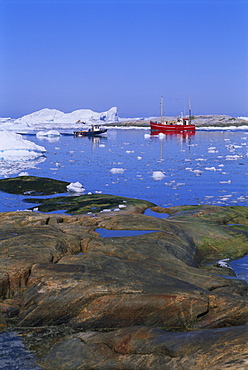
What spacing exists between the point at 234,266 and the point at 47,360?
4522 mm

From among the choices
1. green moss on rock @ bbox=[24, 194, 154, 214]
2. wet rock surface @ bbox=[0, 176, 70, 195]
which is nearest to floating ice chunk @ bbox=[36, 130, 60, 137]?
wet rock surface @ bbox=[0, 176, 70, 195]

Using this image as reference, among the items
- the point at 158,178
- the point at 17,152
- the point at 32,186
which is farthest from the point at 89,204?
→ the point at 17,152

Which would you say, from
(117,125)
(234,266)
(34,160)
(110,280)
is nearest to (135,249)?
(110,280)

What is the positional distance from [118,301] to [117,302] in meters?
0.02

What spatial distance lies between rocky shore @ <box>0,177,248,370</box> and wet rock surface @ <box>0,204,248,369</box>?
1cm

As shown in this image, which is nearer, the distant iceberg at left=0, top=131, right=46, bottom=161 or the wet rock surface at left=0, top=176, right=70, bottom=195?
the wet rock surface at left=0, top=176, right=70, bottom=195

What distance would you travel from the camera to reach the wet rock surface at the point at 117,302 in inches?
163

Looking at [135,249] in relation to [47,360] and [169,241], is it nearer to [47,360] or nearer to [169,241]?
[169,241]

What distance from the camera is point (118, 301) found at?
17.1 feet

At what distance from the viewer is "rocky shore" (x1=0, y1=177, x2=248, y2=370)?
4.14m

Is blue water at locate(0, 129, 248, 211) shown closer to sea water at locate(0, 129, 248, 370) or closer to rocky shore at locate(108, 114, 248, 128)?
sea water at locate(0, 129, 248, 370)

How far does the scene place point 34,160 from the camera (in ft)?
97.8

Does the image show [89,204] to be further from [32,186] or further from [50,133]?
[50,133]

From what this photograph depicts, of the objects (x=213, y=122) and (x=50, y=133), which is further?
(x=213, y=122)
